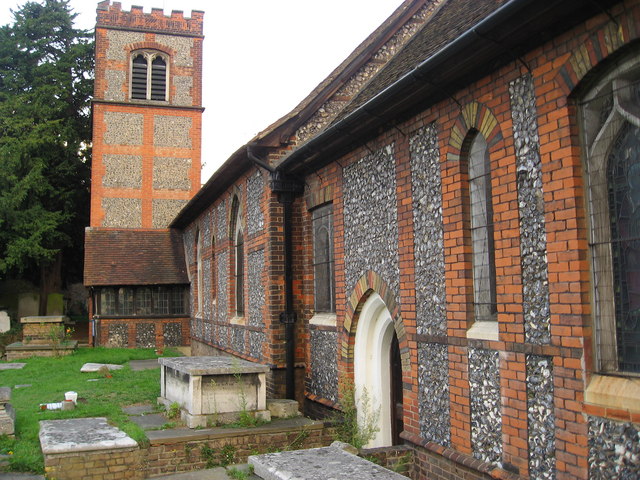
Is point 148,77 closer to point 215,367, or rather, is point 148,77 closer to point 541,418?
point 215,367

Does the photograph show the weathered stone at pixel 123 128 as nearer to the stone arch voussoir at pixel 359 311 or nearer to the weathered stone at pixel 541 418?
the stone arch voussoir at pixel 359 311

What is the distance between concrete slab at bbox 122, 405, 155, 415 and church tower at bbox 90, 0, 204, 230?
15895 mm

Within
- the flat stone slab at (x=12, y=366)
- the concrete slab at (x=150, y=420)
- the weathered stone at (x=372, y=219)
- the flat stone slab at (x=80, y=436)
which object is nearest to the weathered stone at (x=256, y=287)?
the concrete slab at (x=150, y=420)

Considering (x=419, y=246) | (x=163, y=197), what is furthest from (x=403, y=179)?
(x=163, y=197)

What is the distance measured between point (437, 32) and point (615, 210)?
470cm

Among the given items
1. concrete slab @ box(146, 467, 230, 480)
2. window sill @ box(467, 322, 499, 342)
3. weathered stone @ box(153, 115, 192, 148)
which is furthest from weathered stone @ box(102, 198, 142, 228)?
window sill @ box(467, 322, 499, 342)

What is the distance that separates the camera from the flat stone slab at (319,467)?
541 cm

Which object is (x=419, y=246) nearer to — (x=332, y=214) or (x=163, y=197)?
(x=332, y=214)

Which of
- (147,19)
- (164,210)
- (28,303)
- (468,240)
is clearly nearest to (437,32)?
(468,240)

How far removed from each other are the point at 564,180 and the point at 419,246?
2.41m

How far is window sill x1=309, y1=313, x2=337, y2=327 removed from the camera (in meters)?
9.93

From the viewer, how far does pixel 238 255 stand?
50.1 ft

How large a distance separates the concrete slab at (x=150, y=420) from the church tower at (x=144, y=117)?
16989mm

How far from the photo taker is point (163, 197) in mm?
26516
